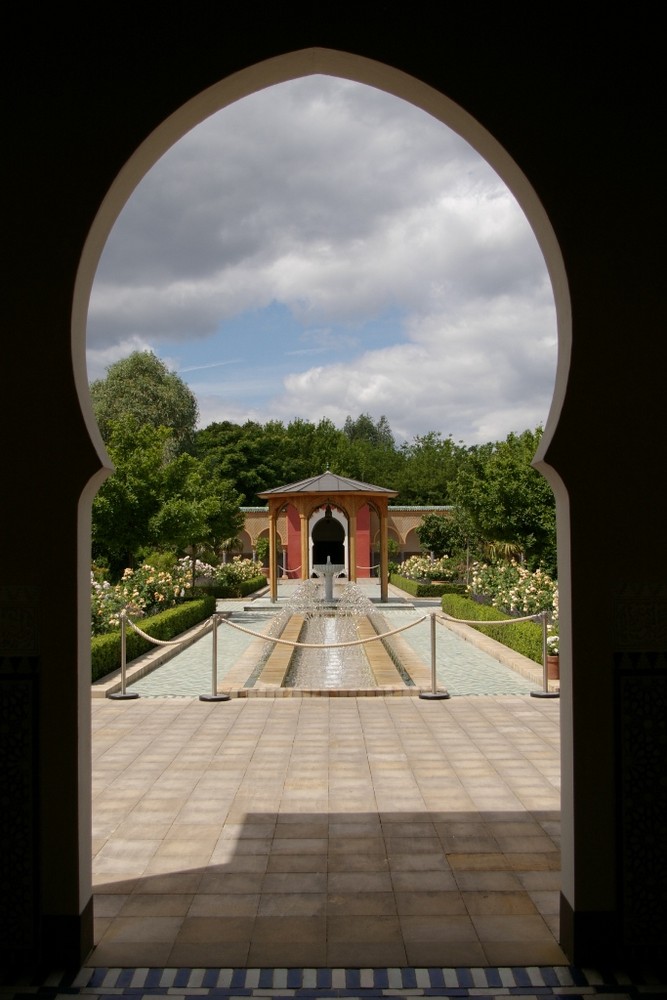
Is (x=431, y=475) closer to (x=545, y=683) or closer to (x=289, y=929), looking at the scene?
(x=545, y=683)

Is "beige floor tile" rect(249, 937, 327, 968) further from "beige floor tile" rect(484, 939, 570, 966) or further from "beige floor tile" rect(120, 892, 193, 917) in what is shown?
"beige floor tile" rect(484, 939, 570, 966)

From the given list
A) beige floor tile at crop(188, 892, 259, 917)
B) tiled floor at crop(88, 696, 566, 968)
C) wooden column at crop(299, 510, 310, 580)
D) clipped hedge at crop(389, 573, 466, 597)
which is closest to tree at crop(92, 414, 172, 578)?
wooden column at crop(299, 510, 310, 580)

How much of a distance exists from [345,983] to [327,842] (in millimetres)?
1483

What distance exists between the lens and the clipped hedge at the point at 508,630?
36.6ft

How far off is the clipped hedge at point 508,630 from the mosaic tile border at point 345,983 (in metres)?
7.88

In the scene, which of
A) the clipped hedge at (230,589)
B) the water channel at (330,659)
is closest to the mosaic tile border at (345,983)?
the water channel at (330,659)

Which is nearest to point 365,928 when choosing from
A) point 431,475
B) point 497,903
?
point 497,903

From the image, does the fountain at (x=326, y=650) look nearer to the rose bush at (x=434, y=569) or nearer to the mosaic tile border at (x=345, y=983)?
the mosaic tile border at (x=345, y=983)

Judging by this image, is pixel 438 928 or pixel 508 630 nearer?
pixel 438 928

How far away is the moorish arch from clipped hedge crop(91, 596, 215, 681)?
6851mm

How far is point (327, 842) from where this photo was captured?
462cm

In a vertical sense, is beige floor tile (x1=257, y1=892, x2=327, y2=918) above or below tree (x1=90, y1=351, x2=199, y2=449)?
below

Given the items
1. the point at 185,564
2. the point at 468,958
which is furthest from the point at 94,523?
the point at 468,958

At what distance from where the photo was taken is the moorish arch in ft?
10.6
